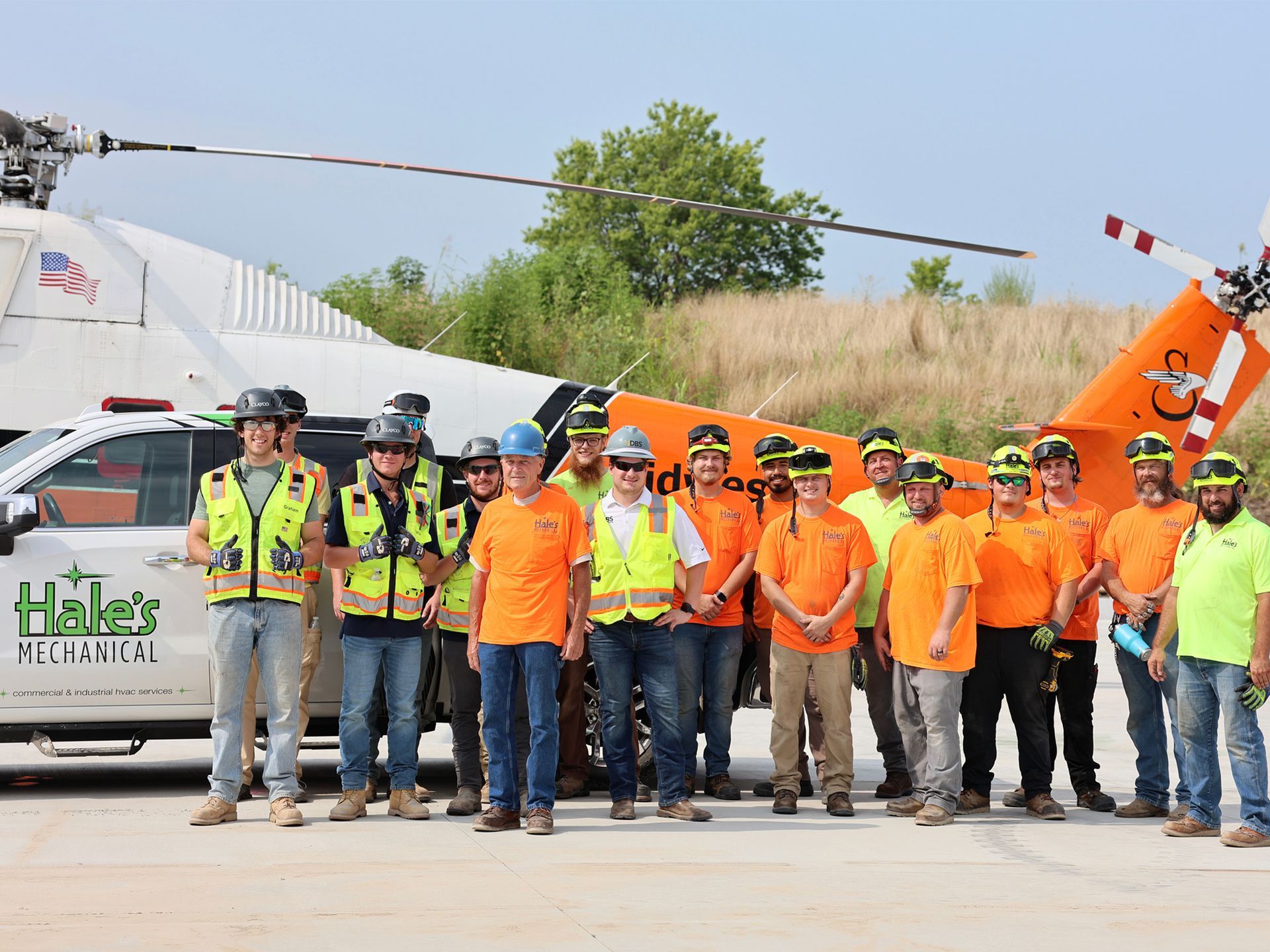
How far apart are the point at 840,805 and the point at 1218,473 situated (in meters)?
2.70

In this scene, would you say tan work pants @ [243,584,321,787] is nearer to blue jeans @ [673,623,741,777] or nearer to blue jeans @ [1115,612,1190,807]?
blue jeans @ [673,623,741,777]

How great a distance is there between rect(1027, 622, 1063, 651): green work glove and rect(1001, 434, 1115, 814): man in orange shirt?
220 mm

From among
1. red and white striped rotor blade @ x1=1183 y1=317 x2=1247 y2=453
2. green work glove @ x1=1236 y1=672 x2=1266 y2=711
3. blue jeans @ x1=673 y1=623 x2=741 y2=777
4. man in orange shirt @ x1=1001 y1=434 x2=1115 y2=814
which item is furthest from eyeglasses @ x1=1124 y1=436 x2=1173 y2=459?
red and white striped rotor blade @ x1=1183 y1=317 x2=1247 y2=453

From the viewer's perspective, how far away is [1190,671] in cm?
705

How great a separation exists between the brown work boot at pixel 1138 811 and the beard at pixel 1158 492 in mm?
1716

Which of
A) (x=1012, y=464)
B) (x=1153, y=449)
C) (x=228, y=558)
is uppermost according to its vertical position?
(x=1153, y=449)

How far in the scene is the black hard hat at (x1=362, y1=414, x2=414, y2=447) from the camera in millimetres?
6902

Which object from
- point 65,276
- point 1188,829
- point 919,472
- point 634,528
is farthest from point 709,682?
point 65,276

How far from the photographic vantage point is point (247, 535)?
6762mm

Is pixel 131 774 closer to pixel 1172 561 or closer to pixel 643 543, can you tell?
pixel 643 543

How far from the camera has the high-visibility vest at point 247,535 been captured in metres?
6.75

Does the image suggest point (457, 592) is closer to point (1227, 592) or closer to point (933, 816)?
point (933, 816)

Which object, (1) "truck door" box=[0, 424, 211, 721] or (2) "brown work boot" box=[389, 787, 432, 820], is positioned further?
(1) "truck door" box=[0, 424, 211, 721]

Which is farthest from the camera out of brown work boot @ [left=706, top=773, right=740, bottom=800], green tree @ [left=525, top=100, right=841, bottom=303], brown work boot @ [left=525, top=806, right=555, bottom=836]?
green tree @ [left=525, top=100, right=841, bottom=303]
